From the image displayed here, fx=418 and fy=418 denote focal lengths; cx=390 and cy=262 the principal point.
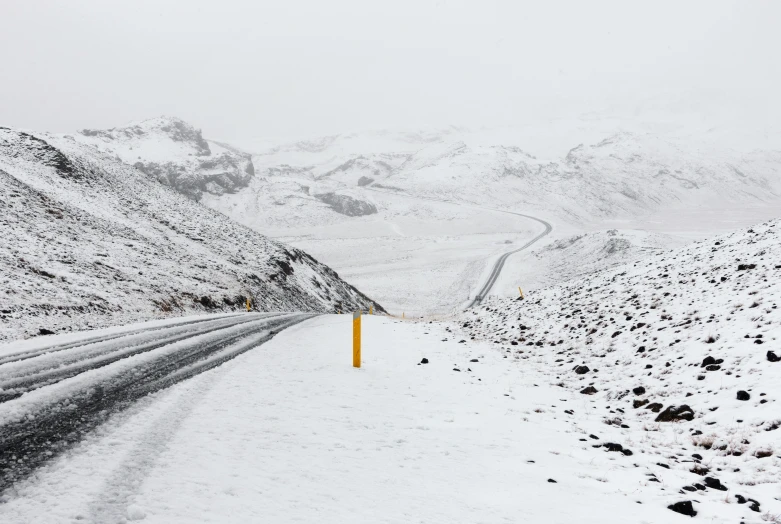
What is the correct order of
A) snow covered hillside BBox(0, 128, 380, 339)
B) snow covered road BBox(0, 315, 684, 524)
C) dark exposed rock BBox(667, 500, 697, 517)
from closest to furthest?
snow covered road BBox(0, 315, 684, 524), dark exposed rock BBox(667, 500, 697, 517), snow covered hillside BBox(0, 128, 380, 339)

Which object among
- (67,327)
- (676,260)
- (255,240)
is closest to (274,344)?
(67,327)

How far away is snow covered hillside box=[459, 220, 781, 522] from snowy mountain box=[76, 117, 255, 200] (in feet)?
463

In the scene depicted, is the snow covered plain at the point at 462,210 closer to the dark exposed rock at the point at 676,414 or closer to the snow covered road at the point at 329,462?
the dark exposed rock at the point at 676,414

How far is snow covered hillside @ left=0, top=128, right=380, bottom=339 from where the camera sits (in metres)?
13.8

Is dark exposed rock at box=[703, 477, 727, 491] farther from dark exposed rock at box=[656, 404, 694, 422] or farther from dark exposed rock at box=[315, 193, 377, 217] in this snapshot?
dark exposed rock at box=[315, 193, 377, 217]

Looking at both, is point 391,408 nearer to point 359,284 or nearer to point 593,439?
point 593,439

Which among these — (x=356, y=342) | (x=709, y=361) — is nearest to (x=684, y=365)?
(x=709, y=361)

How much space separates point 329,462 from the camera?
155 inches

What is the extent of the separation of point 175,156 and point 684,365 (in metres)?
169

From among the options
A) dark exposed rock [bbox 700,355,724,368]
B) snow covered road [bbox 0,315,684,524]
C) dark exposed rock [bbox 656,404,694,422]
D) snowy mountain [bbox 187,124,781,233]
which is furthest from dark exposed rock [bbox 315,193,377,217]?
dark exposed rock [bbox 656,404,694,422]

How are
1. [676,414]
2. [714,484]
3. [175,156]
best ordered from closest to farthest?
1. [714,484]
2. [676,414]
3. [175,156]

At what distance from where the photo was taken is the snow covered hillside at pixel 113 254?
13.8 metres

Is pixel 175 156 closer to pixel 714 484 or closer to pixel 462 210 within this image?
pixel 462 210

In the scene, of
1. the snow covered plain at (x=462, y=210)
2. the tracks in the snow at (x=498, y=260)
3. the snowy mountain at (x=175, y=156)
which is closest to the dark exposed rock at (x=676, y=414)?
the tracks in the snow at (x=498, y=260)
